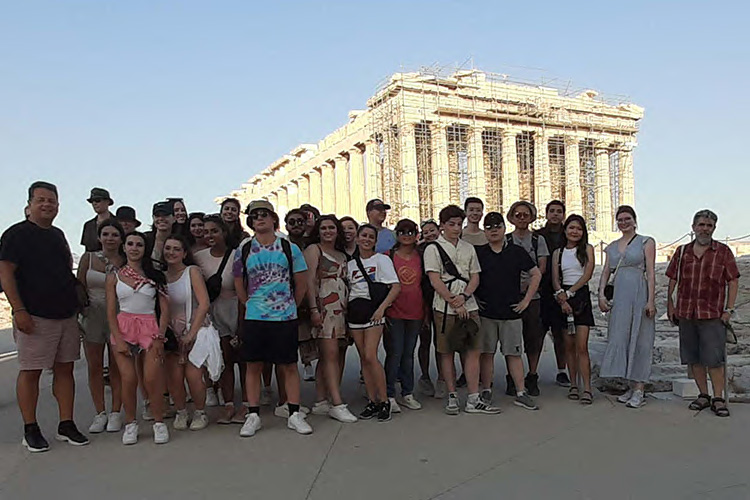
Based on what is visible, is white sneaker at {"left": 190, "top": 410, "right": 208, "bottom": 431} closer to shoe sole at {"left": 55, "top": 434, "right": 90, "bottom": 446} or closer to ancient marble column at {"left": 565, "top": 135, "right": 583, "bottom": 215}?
shoe sole at {"left": 55, "top": 434, "right": 90, "bottom": 446}

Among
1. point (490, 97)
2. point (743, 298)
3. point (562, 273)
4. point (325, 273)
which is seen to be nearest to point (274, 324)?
point (325, 273)

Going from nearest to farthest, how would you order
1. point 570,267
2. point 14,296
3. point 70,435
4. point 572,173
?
point 14,296
point 70,435
point 570,267
point 572,173

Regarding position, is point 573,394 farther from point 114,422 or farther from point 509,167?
point 509,167

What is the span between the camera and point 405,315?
5.64 meters

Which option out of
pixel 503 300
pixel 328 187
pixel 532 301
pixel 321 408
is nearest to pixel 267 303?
pixel 321 408

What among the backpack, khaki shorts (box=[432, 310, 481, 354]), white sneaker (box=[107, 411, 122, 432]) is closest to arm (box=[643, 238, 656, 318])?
khaki shorts (box=[432, 310, 481, 354])

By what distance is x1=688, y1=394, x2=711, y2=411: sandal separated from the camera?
539 centimetres

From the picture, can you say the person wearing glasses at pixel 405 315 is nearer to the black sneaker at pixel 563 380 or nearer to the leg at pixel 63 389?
the black sneaker at pixel 563 380

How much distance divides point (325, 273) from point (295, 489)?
2.12 meters

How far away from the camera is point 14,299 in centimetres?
453

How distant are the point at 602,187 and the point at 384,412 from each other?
3640cm

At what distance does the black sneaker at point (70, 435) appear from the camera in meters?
4.73

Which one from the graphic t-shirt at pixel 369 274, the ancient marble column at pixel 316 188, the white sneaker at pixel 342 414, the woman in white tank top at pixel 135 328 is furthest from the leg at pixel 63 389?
the ancient marble column at pixel 316 188

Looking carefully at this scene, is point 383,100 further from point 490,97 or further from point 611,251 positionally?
point 611,251
